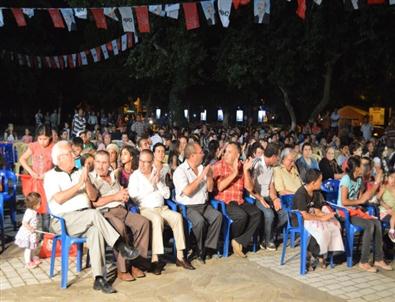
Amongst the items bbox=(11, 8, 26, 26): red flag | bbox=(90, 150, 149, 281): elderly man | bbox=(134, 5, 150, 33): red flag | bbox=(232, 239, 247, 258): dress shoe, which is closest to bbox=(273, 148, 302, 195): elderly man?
bbox=(232, 239, 247, 258): dress shoe

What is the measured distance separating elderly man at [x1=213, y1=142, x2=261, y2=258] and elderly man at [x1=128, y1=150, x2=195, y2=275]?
87cm

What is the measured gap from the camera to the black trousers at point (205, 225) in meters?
5.98

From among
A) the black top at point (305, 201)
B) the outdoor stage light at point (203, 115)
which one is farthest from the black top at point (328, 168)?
the outdoor stage light at point (203, 115)

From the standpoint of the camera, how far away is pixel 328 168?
29.6ft

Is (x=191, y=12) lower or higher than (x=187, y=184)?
higher

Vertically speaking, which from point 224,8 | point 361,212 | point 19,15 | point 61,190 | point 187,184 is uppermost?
point 19,15

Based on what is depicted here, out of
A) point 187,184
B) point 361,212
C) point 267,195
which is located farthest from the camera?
point 267,195

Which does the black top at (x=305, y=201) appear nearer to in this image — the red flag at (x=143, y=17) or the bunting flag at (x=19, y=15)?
the red flag at (x=143, y=17)

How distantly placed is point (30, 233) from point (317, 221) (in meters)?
3.40

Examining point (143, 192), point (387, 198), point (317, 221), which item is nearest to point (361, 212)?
point (387, 198)

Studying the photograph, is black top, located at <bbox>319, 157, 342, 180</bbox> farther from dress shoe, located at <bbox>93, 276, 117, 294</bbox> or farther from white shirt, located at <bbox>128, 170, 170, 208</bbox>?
dress shoe, located at <bbox>93, 276, 117, 294</bbox>

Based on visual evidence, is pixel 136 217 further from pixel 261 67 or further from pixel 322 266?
pixel 261 67

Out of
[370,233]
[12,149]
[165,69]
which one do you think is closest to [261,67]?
[165,69]

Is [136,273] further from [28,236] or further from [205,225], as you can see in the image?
[28,236]
